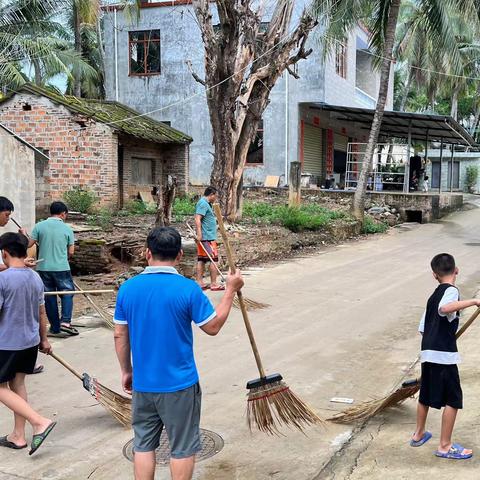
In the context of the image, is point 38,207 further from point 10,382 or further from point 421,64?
point 421,64

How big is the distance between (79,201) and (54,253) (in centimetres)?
1072

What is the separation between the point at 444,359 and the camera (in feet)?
12.5

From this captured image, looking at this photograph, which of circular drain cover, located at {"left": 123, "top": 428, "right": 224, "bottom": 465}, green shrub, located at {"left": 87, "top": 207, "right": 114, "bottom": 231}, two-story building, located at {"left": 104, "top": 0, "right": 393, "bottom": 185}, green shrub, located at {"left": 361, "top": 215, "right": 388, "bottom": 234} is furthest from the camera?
two-story building, located at {"left": 104, "top": 0, "right": 393, "bottom": 185}

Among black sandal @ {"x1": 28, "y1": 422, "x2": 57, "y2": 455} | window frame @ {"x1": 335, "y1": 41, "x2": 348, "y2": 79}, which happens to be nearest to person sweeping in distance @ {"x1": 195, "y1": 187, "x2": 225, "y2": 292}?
black sandal @ {"x1": 28, "y1": 422, "x2": 57, "y2": 455}

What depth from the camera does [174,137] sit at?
70.3 feet

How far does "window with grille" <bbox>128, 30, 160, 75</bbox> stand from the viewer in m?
25.1

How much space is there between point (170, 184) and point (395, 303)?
16.2 feet

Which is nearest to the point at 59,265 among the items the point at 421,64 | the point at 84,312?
the point at 84,312

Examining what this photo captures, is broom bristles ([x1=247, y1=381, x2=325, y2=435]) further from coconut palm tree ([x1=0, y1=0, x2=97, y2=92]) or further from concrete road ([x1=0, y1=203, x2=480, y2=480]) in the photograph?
coconut palm tree ([x1=0, y1=0, x2=97, y2=92])

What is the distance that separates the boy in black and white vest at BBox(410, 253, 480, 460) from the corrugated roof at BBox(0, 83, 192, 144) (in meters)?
15.8

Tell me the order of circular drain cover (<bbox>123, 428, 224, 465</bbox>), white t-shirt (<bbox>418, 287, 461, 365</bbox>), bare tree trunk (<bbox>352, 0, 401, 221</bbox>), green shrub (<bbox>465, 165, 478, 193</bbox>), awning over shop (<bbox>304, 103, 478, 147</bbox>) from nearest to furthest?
white t-shirt (<bbox>418, 287, 461, 365</bbox>)
circular drain cover (<bbox>123, 428, 224, 465</bbox>)
bare tree trunk (<bbox>352, 0, 401, 221</bbox>)
awning over shop (<bbox>304, 103, 478, 147</bbox>)
green shrub (<bbox>465, 165, 478, 193</bbox>)

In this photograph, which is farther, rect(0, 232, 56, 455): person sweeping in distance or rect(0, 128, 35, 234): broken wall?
rect(0, 128, 35, 234): broken wall

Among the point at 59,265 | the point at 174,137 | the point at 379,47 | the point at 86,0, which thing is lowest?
the point at 59,265

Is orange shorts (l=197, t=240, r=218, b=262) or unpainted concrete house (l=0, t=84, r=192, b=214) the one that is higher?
unpainted concrete house (l=0, t=84, r=192, b=214)
